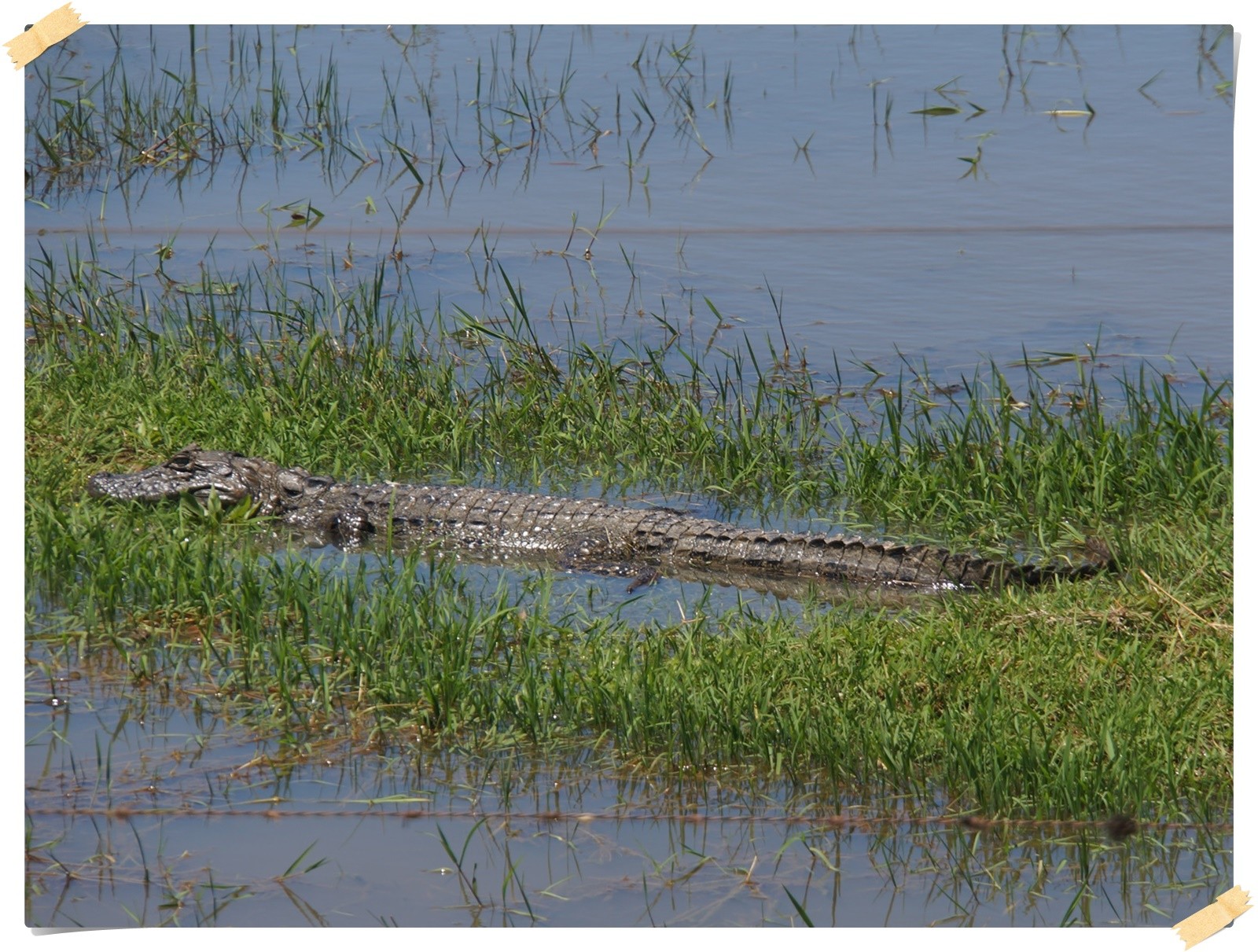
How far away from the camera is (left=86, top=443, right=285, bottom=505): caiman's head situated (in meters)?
5.81

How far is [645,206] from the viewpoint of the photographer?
9.73 meters

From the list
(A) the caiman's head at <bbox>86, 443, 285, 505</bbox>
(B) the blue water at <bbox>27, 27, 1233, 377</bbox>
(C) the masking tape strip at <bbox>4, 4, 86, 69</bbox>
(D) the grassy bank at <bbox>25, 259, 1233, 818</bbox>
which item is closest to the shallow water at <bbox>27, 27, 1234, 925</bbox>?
(B) the blue water at <bbox>27, 27, 1233, 377</bbox>

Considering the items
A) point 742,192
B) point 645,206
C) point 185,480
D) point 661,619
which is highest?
point 742,192

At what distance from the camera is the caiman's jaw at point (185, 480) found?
5785 mm

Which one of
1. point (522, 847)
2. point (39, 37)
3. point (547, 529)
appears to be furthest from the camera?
point (547, 529)

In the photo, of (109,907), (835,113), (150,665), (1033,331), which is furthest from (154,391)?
(835,113)

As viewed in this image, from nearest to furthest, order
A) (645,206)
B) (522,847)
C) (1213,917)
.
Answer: (1213,917), (522,847), (645,206)

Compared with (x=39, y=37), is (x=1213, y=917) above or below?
below

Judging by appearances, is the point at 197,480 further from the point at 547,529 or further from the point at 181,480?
the point at 547,529

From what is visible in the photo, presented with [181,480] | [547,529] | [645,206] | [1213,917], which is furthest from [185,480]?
[645,206]

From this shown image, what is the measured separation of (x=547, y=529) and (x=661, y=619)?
1077mm

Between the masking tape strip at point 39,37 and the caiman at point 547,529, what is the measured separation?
8.67ft

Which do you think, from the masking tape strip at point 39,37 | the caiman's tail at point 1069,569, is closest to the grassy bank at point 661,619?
the caiman's tail at point 1069,569
